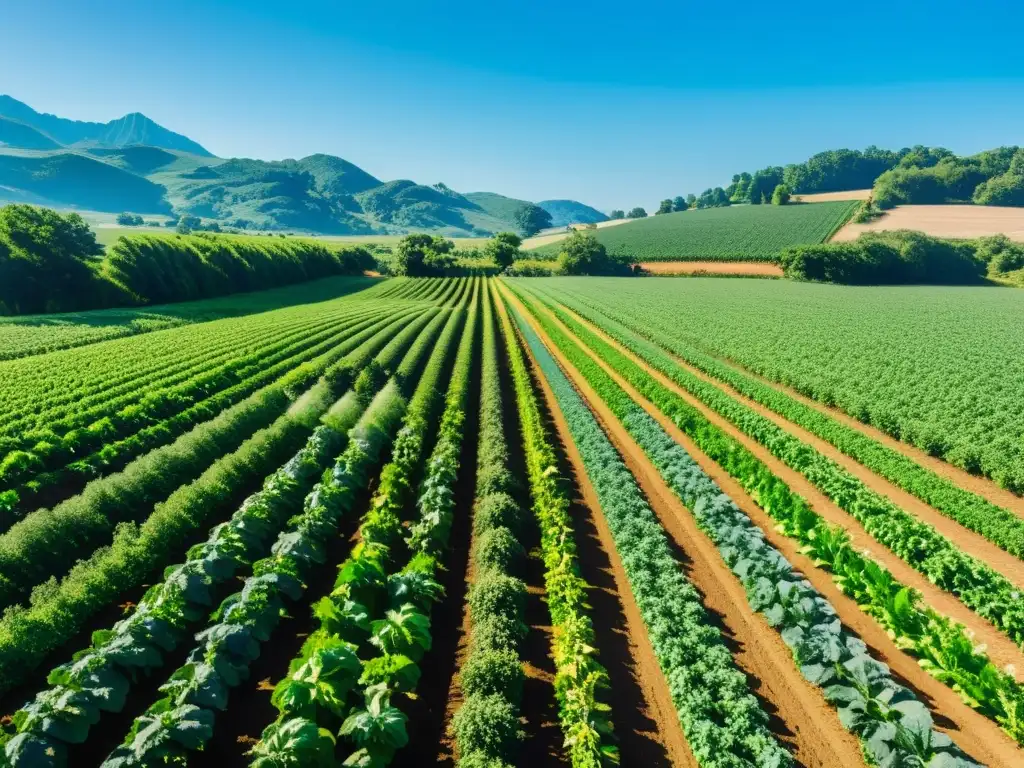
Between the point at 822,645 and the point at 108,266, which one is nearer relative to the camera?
the point at 822,645

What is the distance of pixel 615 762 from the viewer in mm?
8359

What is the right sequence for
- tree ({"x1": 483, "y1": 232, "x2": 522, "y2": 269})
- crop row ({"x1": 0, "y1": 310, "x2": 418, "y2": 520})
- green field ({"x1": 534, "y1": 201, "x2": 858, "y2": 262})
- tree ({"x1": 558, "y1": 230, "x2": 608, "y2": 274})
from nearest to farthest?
crop row ({"x1": 0, "y1": 310, "x2": 418, "y2": 520})
green field ({"x1": 534, "y1": 201, "x2": 858, "y2": 262})
tree ({"x1": 558, "y1": 230, "x2": 608, "y2": 274})
tree ({"x1": 483, "y1": 232, "x2": 522, "y2": 269})

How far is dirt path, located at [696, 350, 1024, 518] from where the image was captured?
701 inches

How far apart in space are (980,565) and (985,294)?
8129 cm

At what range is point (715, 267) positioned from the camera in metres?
105

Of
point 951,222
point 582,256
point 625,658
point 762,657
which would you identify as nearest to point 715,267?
point 582,256

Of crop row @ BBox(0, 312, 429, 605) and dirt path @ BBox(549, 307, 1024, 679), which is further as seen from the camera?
crop row @ BBox(0, 312, 429, 605)

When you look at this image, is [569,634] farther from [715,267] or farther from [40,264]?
[715,267]

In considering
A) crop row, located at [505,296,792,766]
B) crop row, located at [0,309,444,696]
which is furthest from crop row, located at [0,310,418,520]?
crop row, located at [505,296,792,766]

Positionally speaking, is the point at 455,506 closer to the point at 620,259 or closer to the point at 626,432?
the point at 626,432

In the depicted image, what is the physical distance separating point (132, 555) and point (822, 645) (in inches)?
647

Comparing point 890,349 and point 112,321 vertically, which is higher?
point 112,321

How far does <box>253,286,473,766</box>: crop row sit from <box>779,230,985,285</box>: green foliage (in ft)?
317

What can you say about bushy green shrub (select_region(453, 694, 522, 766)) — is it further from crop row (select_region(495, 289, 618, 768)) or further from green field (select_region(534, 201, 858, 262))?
green field (select_region(534, 201, 858, 262))
